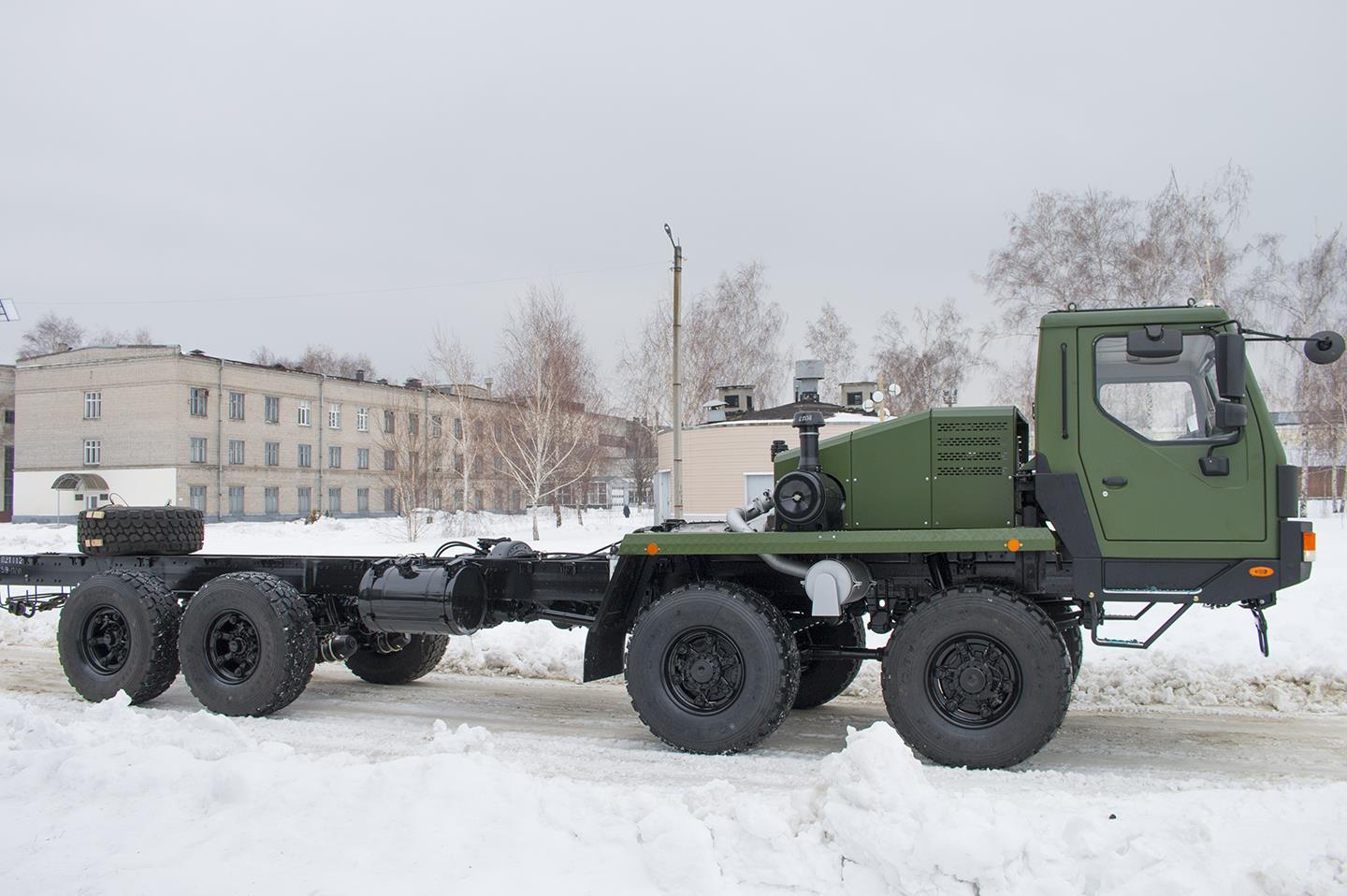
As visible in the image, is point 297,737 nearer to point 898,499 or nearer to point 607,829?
point 607,829

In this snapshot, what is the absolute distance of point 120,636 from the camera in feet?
30.3

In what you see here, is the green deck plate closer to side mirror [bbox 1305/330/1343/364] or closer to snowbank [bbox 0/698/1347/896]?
snowbank [bbox 0/698/1347/896]

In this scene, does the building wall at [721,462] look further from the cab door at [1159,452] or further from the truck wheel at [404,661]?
the cab door at [1159,452]

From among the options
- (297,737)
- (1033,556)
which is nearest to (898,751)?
(1033,556)

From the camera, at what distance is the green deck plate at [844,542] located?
21.2 ft

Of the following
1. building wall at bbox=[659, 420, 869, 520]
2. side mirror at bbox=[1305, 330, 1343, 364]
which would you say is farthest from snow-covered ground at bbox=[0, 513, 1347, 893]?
building wall at bbox=[659, 420, 869, 520]

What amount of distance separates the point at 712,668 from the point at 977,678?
169 centimetres

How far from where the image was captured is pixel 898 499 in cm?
717

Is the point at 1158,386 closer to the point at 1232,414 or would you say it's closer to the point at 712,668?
the point at 1232,414

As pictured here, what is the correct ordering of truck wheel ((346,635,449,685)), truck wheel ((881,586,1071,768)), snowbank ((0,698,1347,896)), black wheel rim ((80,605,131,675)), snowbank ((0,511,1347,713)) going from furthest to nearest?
truck wheel ((346,635,449,685)) → black wheel rim ((80,605,131,675)) → snowbank ((0,511,1347,713)) → truck wheel ((881,586,1071,768)) → snowbank ((0,698,1347,896))

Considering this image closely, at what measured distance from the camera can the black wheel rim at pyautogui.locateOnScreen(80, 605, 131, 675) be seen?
9.16 meters

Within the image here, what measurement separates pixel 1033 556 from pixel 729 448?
90.8ft

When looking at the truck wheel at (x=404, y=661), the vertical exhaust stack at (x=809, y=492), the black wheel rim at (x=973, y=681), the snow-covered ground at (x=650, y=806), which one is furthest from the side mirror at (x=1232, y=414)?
the truck wheel at (x=404, y=661)

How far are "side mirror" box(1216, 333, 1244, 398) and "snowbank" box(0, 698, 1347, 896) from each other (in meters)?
2.17
